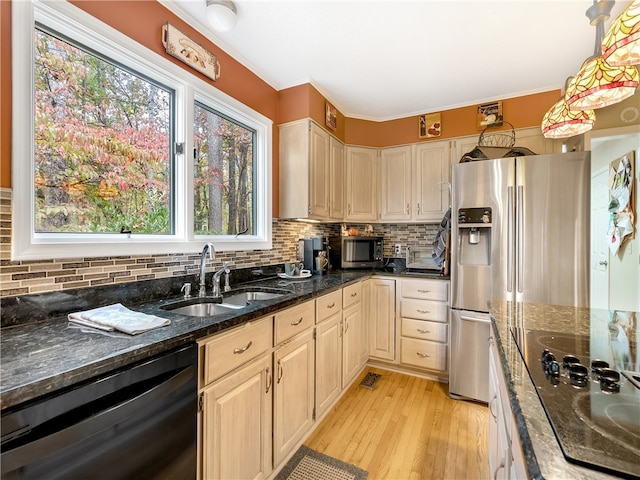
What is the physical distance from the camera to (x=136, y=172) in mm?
1608

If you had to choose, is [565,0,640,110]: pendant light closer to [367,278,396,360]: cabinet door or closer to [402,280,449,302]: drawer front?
[402,280,449,302]: drawer front

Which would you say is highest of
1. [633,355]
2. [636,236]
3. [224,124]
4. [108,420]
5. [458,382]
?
[224,124]

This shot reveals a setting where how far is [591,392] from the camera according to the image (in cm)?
69

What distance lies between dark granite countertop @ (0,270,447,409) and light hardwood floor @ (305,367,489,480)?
104cm

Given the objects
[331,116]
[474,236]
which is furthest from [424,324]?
[331,116]

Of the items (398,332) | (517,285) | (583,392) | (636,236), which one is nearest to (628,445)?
(583,392)

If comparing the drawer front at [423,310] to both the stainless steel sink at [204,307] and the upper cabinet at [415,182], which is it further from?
the stainless steel sink at [204,307]

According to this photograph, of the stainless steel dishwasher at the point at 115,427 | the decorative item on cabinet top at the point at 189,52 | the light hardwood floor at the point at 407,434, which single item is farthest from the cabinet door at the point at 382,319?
the decorative item on cabinet top at the point at 189,52

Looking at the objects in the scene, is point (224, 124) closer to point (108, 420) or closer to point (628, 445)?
point (108, 420)

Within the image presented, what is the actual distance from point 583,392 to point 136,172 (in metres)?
2.05

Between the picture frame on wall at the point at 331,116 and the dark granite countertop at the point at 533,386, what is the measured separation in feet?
7.16

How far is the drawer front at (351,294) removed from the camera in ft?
7.59

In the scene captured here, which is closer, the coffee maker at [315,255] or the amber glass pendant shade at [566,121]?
the amber glass pendant shade at [566,121]

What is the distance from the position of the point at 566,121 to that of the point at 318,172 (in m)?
1.75
